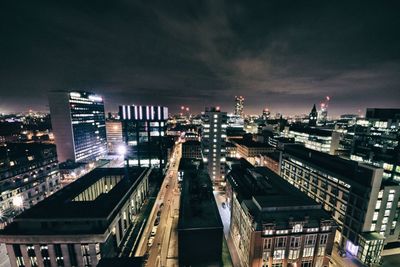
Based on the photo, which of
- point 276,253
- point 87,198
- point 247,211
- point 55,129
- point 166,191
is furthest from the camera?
point 55,129

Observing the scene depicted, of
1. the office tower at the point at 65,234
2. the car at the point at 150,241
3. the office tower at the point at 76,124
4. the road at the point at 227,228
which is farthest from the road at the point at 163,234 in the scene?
the office tower at the point at 76,124

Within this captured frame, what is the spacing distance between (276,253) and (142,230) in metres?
41.8

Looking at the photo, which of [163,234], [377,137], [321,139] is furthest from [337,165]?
[321,139]

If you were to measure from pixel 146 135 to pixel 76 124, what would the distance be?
63.3 meters

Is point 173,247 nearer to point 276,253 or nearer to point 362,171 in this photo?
point 276,253

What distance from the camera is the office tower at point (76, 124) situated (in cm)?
11294

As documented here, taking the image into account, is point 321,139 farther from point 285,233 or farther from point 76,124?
point 76,124

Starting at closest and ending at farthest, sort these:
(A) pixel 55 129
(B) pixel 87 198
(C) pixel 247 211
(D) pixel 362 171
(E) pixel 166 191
Result: (C) pixel 247 211 < (D) pixel 362 171 < (B) pixel 87 198 < (E) pixel 166 191 < (A) pixel 55 129

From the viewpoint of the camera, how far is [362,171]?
48.9m

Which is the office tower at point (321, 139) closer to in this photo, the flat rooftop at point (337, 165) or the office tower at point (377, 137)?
the office tower at point (377, 137)

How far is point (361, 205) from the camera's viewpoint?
47531 millimetres

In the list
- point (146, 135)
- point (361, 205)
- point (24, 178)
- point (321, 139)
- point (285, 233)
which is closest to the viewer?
point (285, 233)

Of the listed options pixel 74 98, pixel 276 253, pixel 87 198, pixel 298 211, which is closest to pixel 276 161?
pixel 298 211

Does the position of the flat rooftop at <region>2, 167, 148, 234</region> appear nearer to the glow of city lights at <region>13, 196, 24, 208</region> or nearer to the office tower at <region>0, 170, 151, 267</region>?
the office tower at <region>0, 170, 151, 267</region>
